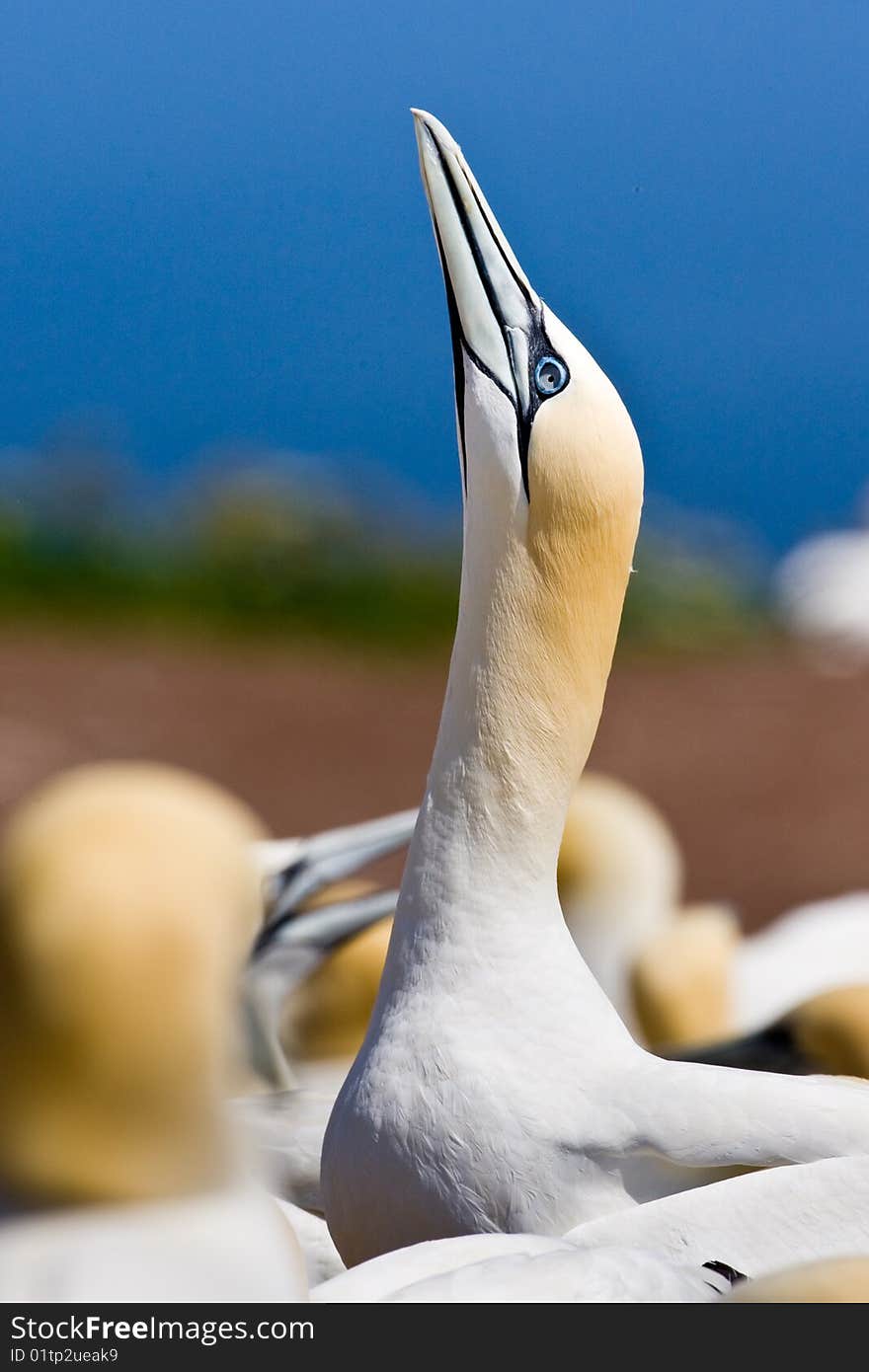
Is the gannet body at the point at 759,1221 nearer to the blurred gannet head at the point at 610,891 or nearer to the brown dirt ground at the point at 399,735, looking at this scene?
the blurred gannet head at the point at 610,891

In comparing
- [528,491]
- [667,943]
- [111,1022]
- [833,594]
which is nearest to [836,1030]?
[528,491]

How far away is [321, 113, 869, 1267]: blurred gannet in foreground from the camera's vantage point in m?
1.87

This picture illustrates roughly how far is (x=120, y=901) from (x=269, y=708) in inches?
316

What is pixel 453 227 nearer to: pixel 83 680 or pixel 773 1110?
pixel 773 1110

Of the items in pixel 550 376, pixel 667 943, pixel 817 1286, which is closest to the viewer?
pixel 817 1286

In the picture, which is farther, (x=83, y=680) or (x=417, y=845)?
(x=83, y=680)

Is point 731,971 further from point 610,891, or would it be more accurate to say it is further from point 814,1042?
point 814,1042

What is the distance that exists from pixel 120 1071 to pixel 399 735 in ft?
25.4

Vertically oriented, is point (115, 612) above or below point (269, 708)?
above

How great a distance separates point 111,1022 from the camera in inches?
56.9

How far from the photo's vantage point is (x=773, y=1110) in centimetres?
187

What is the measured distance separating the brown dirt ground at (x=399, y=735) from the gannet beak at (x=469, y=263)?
477 centimetres

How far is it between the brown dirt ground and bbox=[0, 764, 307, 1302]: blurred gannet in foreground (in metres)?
5.34
